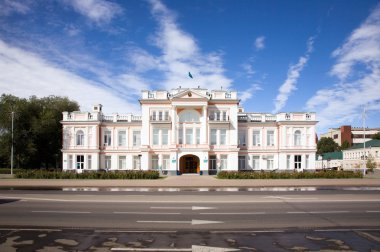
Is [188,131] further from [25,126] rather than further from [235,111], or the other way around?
[25,126]

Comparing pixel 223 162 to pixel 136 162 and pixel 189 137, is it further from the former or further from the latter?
pixel 136 162

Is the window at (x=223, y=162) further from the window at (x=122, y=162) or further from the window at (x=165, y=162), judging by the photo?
the window at (x=122, y=162)

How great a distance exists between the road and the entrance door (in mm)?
34582

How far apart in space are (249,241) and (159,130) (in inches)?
1638

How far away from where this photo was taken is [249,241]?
9055mm

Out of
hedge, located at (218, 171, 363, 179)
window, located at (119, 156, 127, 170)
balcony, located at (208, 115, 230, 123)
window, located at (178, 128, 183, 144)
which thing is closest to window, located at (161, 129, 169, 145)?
window, located at (178, 128, 183, 144)

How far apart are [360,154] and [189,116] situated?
217ft

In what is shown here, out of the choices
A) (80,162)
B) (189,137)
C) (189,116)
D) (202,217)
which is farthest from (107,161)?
(202,217)

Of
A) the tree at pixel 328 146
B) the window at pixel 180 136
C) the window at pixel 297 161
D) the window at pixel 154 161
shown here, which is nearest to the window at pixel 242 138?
the window at pixel 297 161

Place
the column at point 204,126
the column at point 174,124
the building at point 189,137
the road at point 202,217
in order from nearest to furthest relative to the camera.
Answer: the road at point 202,217 < the column at point 174,124 < the column at point 204,126 < the building at point 189,137

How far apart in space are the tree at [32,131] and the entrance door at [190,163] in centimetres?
2692

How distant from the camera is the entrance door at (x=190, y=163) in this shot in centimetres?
5194

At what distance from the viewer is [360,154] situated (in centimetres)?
9031

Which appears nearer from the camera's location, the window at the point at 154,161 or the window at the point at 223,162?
the window at the point at 223,162
